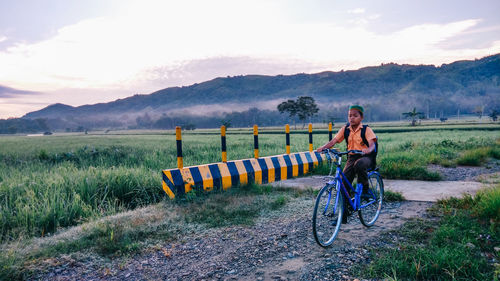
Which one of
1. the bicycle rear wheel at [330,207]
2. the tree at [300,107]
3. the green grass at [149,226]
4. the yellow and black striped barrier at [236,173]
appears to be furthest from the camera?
the tree at [300,107]

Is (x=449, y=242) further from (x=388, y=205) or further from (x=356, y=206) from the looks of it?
(x=388, y=205)

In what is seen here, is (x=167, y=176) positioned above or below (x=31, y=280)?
above

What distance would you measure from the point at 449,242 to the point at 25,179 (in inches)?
312

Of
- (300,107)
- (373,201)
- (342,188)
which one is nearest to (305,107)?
(300,107)

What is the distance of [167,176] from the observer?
20.3 ft

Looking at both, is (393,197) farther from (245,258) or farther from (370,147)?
(245,258)

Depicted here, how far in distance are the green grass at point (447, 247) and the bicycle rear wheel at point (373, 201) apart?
0.50 metres

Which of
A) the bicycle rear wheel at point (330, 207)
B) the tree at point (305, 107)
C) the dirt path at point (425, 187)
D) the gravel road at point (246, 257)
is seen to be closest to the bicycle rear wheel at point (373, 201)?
the gravel road at point (246, 257)

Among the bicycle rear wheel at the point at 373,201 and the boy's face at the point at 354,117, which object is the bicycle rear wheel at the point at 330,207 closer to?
the bicycle rear wheel at the point at 373,201

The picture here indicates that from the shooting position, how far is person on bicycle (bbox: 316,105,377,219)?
4.44 m

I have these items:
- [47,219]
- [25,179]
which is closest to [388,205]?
[47,219]

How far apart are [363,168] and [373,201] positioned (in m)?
0.77

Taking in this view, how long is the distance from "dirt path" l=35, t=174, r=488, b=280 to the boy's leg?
0.72 m

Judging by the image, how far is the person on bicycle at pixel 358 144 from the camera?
4.44 metres
